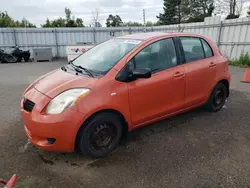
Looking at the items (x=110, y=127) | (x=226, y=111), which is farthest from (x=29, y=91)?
(x=226, y=111)

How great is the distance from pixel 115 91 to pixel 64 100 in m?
0.66

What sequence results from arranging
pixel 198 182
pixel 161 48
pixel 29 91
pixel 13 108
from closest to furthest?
pixel 198 182 < pixel 29 91 < pixel 161 48 < pixel 13 108

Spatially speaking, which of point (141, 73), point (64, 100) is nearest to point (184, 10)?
point (141, 73)

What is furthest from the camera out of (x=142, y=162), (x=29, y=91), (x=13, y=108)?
(x=13, y=108)

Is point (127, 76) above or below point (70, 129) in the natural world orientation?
above

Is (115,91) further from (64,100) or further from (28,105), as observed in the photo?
(28,105)

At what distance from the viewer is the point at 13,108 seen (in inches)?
193

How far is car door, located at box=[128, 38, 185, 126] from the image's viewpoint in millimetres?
3012

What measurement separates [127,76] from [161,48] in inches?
35.0

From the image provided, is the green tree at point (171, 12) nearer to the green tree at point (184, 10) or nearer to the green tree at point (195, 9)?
the green tree at point (184, 10)

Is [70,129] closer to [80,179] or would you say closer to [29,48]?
[80,179]

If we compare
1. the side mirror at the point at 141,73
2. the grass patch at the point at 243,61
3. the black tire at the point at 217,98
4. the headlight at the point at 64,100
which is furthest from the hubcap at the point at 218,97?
the grass patch at the point at 243,61

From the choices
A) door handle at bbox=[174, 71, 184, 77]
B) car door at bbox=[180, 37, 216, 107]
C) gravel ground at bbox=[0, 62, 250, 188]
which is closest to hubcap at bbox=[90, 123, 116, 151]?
gravel ground at bbox=[0, 62, 250, 188]

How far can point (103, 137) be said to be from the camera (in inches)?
113
